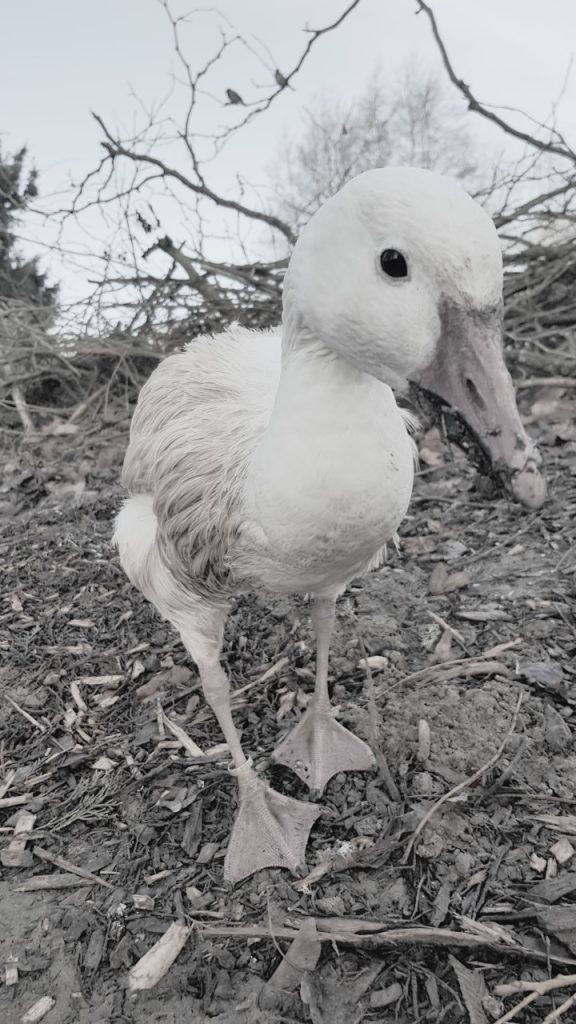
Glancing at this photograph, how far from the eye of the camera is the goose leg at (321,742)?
2.50 metres

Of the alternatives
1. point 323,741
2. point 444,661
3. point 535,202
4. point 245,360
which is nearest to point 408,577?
point 444,661

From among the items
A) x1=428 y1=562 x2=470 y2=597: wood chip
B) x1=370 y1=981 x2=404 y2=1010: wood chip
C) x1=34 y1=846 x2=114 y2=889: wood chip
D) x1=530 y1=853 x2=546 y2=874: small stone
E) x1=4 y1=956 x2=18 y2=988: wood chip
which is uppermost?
x1=428 y1=562 x2=470 y2=597: wood chip

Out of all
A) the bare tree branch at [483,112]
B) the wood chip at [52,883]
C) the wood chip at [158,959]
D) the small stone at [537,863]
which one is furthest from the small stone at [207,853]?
the bare tree branch at [483,112]

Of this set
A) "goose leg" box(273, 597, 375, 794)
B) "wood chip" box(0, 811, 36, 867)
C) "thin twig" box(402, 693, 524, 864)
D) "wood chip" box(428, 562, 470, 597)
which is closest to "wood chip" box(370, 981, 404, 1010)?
"thin twig" box(402, 693, 524, 864)

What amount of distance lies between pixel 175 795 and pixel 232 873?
0.39 m

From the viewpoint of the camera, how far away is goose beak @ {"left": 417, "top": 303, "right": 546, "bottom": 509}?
53.8 inches

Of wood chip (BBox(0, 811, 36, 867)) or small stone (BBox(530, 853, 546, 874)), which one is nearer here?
small stone (BBox(530, 853, 546, 874))

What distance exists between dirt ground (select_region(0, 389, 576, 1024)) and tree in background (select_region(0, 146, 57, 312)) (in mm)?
3736

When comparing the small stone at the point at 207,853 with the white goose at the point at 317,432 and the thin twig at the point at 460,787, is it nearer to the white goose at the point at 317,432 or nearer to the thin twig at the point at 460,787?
the white goose at the point at 317,432

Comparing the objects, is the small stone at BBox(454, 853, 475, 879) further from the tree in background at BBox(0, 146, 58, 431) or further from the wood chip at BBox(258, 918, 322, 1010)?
the tree in background at BBox(0, 146, 58, 431)

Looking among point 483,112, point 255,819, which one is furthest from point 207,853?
point 483,112

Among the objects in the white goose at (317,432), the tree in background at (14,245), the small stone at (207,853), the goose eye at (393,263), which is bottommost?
the small stone at (207,853)

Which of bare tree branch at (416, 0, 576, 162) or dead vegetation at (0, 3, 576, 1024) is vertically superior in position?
bare tree branch at (416, 0, 576, 162)

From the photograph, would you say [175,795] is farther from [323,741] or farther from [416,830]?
[416,830]
